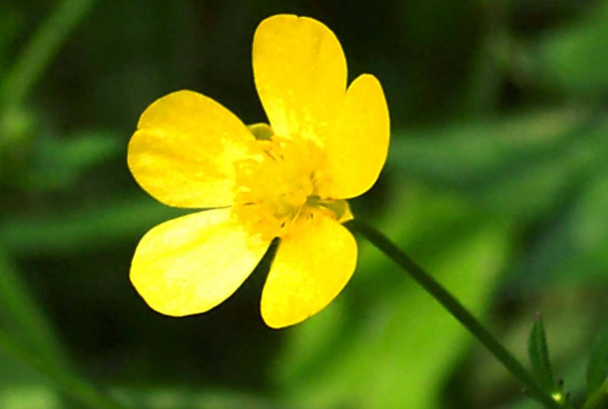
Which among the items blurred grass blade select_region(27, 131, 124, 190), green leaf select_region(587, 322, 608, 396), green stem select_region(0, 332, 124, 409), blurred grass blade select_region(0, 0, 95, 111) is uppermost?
blurred grass blade select_region(0, 0, 95, 111)

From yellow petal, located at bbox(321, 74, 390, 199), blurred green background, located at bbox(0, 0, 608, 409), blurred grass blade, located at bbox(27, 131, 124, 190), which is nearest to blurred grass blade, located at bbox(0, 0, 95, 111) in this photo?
blurred green background, located at bbox(0, 0, 608, 409)

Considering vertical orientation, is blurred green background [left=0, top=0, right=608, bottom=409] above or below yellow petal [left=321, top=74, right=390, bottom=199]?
above

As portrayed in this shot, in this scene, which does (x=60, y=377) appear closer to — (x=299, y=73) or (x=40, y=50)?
(x=299, y=73)

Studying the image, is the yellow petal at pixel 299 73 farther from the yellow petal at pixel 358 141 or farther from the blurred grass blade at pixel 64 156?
the blurred grass blade at pixel 64 156

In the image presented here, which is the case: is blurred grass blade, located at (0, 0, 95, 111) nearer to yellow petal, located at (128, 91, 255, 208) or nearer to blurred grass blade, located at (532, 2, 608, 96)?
yellow petal, located at (128, 91, 255, 208)

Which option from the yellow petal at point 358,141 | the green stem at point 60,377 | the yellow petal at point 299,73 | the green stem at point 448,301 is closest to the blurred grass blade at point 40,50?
the green stem at point 60,377

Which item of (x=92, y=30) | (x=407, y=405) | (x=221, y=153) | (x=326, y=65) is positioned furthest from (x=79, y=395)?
(x=92, y=30)

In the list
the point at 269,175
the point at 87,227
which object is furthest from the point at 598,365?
the point at 87,227
